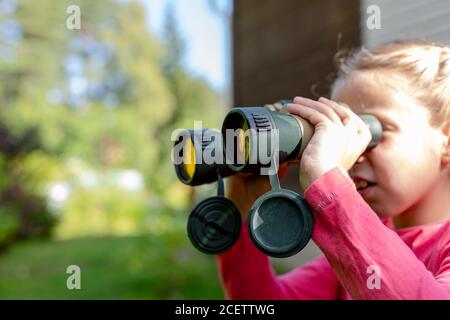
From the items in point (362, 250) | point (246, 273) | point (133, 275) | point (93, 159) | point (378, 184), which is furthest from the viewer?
point (93, 159)

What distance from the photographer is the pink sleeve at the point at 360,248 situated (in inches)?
37.1

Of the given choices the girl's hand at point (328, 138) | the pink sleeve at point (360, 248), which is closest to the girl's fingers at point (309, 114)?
the girl's hand at point (328, 138)

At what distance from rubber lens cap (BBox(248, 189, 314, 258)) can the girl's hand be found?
0.14 ft

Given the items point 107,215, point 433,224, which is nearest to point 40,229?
point 107,215

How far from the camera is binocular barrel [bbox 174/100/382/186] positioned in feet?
3.54

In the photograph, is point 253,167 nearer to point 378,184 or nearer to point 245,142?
point 245,142

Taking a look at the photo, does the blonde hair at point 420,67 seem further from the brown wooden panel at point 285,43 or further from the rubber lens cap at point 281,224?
the brown wooden panel at point 285,43

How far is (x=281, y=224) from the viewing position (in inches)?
40.1

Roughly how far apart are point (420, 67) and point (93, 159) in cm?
1500

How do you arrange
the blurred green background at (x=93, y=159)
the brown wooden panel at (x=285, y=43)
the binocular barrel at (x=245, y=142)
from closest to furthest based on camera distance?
the binocular barrel at (x=245, y=142) → the brown wooden panel at (x=285, y=43) → the blurred green background at (x=93, y=159)

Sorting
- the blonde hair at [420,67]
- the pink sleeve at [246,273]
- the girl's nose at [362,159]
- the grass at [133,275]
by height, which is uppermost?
the blonde hair at [420,67]

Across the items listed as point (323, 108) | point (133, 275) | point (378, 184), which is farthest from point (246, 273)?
point (133, 275)

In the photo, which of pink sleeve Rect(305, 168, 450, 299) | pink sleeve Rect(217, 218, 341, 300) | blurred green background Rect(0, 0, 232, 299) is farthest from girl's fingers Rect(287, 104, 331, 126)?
blurred green background Rect(0, 0, 232, 299)

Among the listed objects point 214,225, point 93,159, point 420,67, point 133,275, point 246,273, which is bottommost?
point 133,275
